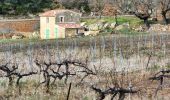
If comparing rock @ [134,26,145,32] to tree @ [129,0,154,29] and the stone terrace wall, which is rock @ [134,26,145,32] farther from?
the stone terrace wall

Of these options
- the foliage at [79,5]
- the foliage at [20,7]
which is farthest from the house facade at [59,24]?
the foliage at [79,5]

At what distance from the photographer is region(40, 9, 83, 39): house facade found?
200 feet

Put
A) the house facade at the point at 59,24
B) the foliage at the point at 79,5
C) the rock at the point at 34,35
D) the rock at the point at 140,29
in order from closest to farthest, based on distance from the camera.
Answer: the house facade at the point at 59,24, the rock at the point at 140,29, the rock at the point at 34,35, the foliage at the point at 79,5

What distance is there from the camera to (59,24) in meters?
62.5

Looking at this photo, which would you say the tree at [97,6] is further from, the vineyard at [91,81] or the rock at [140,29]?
the vineyard at [91,81]

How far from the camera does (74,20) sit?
211ft

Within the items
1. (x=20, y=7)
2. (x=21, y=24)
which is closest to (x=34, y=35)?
(x=21, y=24)

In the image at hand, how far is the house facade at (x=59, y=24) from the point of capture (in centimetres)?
Result: 6100

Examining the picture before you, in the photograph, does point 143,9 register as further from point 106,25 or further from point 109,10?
point 109,10

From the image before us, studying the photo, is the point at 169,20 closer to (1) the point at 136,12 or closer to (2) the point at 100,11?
(1) the point at 136,12

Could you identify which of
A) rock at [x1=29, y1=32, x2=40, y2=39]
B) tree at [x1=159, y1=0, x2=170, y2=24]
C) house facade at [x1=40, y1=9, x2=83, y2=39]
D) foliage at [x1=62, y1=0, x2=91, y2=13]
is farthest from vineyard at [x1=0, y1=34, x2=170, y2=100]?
foliage at [x1=62, y1=0, x2=91, y2=13]

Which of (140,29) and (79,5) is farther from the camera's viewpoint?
(79,5)

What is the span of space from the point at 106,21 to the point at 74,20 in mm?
5381

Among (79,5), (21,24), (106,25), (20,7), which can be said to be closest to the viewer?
(106,25)
